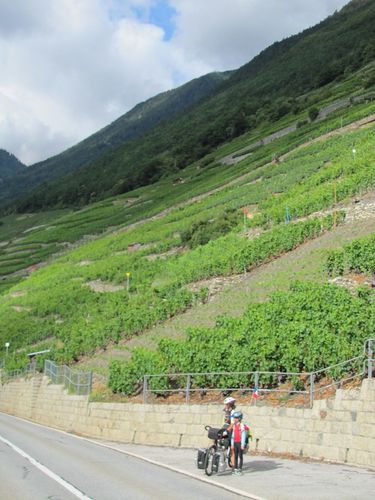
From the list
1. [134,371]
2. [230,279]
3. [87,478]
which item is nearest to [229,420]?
[87,478]

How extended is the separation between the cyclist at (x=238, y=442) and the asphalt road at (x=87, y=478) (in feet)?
3.42

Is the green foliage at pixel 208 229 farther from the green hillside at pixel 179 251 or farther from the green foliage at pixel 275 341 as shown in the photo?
the green foliage at pixel 275 341

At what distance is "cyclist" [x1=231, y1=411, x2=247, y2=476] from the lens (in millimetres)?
12953

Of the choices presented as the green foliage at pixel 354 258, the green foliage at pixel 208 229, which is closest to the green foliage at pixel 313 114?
the green foliage at pixel 208 229

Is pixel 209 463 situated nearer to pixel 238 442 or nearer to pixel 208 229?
pixel 238 442

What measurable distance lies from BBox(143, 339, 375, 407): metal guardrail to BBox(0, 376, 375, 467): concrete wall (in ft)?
1.98

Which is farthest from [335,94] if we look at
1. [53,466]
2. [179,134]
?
[53,466]

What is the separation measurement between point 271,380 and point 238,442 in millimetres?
6158

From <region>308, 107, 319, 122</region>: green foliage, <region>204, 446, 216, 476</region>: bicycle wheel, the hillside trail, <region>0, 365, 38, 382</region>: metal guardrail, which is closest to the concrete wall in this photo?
<region>204, 446, 216, 476</region>: bicycle wheel

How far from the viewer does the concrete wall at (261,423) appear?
13211 millimetres

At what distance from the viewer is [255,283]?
35.3 metres

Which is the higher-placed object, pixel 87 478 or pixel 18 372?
pixel 18 372

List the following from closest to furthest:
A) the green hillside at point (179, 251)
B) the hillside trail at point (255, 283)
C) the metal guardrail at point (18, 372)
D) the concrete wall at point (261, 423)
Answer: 1. the concrete wall at point (261, 423)
2. the hillside trail at point (255, 283)
3. the green hillside at point (179, 251)
4. the metal guardrail at point (18, 372)

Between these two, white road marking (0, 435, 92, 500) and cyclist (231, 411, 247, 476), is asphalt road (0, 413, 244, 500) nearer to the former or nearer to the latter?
white road marking (0, 435, 92, 500)
